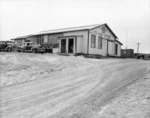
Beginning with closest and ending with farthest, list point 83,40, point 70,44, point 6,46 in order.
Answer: point 83,40, point 6,46, point 70,44

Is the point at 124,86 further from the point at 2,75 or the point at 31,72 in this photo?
the point at 2,75

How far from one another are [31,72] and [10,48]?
15224mm

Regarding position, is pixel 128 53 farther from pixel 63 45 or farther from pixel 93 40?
pixel 63 45

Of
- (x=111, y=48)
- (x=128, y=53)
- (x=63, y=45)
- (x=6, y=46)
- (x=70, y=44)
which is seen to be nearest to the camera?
(x=6, y=46)

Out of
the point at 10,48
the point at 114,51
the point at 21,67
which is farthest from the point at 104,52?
the point at 21,67

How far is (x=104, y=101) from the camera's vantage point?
6125 millimetres

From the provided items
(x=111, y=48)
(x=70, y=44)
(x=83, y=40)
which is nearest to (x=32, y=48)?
(x=70, y=44)

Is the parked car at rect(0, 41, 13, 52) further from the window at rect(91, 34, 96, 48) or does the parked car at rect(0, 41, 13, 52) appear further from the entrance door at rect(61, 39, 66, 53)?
the window at rect(91, 34, 96, 48)

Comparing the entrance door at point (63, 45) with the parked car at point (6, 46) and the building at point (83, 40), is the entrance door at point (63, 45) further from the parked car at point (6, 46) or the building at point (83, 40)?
the parked car at point (6, 46)

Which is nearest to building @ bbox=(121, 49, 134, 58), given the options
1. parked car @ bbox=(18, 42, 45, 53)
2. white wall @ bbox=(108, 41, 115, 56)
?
white wall @ bbox=(108, 41, 115, 56)

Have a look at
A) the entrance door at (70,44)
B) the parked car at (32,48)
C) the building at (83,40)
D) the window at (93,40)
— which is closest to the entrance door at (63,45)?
the building at (83,40)

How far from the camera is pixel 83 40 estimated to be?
2575cm

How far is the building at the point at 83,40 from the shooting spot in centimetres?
2538

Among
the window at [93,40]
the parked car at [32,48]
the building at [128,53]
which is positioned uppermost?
the window at [93,40]
